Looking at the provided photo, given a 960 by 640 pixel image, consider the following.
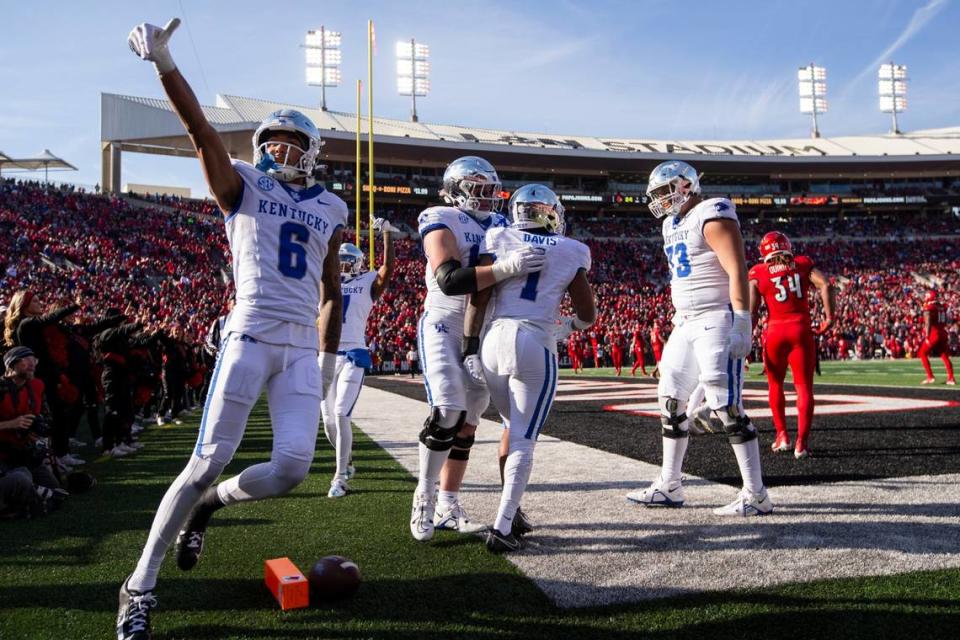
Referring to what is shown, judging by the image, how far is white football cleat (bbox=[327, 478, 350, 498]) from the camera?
4992 millimetres

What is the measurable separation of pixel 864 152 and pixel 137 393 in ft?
184

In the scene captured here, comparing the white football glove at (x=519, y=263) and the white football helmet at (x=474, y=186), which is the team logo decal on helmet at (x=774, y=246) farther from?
the white football glove at (x=519, y=263)

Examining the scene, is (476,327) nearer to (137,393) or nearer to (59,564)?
(59,564)

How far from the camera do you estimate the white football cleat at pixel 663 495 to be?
434 cm

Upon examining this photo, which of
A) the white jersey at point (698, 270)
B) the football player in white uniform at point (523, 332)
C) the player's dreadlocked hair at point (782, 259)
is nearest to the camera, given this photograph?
the football player in white uniform at point (523, 332)

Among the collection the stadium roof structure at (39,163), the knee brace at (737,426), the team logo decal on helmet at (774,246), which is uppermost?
the stadium roof structure at (39,163)

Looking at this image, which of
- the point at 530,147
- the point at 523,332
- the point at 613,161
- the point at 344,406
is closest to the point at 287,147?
the point at 523,332

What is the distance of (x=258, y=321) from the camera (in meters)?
2.91

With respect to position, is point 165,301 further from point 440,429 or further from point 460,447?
point 440,429

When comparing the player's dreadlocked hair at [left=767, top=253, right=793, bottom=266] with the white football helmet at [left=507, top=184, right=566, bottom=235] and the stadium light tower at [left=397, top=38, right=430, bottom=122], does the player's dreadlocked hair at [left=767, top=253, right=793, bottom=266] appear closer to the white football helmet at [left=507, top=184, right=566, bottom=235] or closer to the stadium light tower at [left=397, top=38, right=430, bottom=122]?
the white football helmet at [left=507, top=184, right=566, bottom=235]

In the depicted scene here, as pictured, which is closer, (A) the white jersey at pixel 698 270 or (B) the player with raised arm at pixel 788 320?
(A) the white jersey at pixel 698 270

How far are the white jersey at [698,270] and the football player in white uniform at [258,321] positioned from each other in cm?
225

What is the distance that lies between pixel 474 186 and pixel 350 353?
6.36 ft

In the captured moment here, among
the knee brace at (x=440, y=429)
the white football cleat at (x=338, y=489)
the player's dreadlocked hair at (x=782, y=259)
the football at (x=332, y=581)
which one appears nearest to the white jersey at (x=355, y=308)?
the white football cleat at (x=338, y=489)
